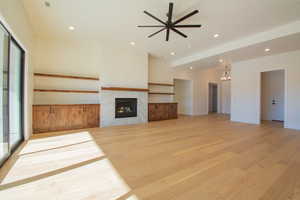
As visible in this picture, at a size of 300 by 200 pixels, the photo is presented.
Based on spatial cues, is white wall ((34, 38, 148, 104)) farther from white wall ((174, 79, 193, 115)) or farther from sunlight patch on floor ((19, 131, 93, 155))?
white wall ((174, 79, 193, 115))

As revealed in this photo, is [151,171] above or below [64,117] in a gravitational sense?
below

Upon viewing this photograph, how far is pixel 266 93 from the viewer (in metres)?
7.24

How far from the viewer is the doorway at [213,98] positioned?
10.4 m

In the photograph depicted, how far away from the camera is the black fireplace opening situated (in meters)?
5.58

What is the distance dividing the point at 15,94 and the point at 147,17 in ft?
11.5

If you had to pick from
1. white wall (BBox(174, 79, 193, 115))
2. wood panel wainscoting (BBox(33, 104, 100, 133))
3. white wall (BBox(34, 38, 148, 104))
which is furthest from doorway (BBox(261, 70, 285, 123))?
wood panel wainscoting (BBox(33, 104, 100, 133))

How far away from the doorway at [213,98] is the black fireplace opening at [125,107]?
6.81 meters

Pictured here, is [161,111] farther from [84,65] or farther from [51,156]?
[51,156]

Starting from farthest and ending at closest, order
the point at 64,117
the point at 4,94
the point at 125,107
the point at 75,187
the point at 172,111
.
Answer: the point at 172,111 → the point at 125,107 → the point at 64,117 → the point at 4,94 → the point at 75,187

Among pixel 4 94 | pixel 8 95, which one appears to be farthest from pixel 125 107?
pixel 4 94

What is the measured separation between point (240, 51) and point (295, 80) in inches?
90.1

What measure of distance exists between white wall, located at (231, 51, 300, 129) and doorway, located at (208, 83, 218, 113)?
3.64m

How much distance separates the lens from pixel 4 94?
2379 millimetres

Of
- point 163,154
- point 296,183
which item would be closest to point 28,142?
point 163,154
